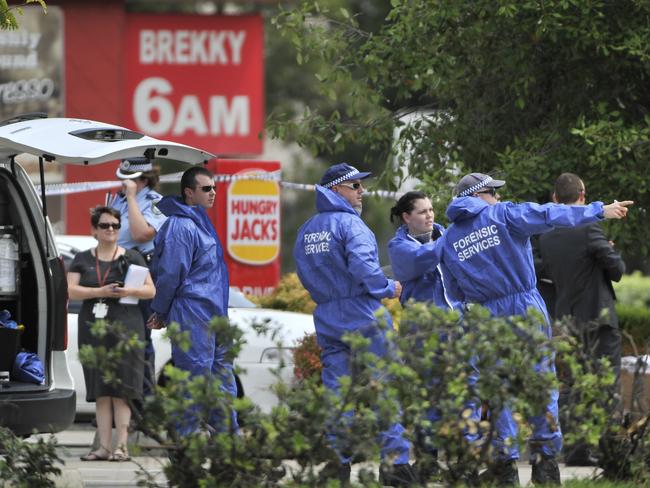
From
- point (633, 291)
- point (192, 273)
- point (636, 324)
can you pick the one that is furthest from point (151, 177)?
point (633, 291)

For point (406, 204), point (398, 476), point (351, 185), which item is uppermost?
point (351, 185)

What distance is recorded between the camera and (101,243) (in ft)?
36.5

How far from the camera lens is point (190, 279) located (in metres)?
9.77

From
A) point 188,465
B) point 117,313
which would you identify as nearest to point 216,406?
point 188,465

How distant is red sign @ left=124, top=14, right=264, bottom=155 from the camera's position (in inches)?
858

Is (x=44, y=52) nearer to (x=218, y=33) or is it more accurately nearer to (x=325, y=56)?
(x=218, y=33)

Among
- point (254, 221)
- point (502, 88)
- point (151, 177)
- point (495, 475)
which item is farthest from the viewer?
point (254, 221)

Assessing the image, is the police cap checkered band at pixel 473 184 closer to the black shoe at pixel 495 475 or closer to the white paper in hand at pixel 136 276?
the black shoe at pixel 495 475

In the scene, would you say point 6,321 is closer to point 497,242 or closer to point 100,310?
point 100,310

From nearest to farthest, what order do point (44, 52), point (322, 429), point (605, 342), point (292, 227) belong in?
point (322, 429)
point (605, 342)
point (44, 52)
point (292, 227)

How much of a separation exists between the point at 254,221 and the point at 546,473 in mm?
8828

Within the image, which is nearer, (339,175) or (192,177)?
(339,175)

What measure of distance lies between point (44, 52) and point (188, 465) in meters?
15.8

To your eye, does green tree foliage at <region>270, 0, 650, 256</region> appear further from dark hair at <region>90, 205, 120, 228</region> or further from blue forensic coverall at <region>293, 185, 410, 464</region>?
blue forensic coverall at <region>293, 185, 410, 464</region>
